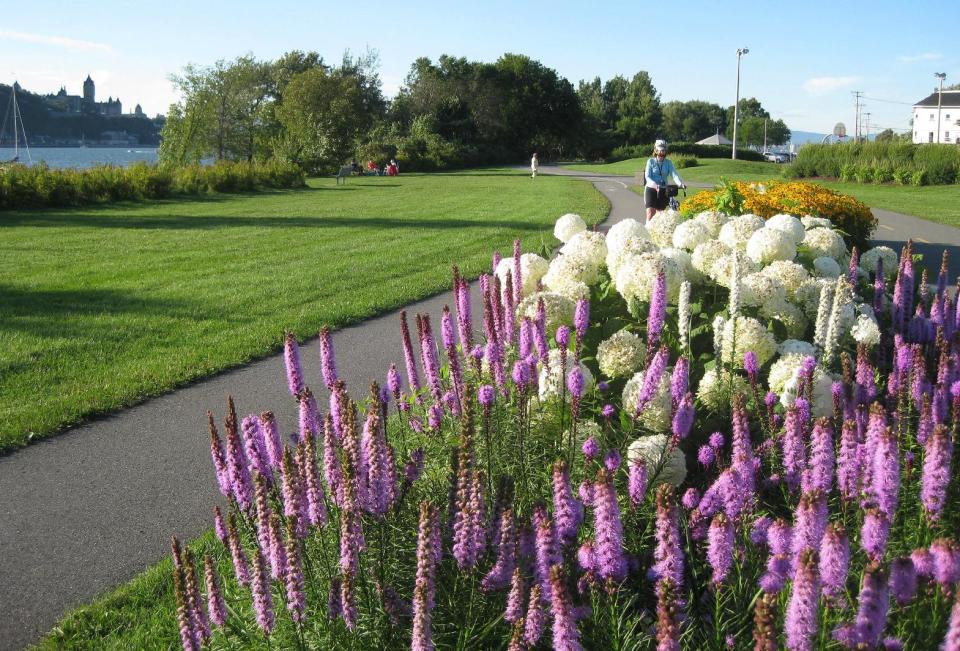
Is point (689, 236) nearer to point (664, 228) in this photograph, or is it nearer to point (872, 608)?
point (664, 228)

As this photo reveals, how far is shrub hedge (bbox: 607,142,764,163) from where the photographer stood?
69.1 m

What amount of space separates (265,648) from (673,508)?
57.7 inches

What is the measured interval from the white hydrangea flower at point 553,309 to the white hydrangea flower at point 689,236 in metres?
1.61

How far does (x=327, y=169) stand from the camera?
48125mm

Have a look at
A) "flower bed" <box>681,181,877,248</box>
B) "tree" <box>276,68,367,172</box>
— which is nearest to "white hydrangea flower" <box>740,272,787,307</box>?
"flower bed" <box>681,181,877,248</box>

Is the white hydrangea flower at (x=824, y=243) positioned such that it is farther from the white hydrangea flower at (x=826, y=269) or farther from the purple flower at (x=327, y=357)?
the purple flower at (x=327, y=357)

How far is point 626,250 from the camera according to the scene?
5.62 meters

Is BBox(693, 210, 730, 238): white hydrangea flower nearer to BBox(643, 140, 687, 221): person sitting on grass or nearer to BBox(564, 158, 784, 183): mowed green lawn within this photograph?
BBox(643, 140, 687, 221): person sitting on grass

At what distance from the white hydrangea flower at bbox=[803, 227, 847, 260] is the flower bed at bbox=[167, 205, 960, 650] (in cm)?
169

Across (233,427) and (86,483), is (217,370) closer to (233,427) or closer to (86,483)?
(86,483)

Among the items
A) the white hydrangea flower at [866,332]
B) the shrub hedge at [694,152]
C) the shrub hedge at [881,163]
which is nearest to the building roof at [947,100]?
the shrub hedge at [694,152]

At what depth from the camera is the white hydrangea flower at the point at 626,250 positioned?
18.1 feet

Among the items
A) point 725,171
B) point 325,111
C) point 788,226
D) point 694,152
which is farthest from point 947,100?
point 788,226

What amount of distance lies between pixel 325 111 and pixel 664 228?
168 feet
